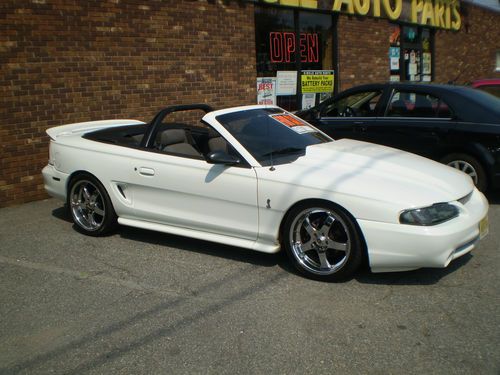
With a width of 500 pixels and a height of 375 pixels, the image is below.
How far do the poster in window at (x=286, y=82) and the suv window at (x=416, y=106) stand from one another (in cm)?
419

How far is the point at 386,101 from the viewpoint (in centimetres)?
718

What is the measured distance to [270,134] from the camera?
195 inches

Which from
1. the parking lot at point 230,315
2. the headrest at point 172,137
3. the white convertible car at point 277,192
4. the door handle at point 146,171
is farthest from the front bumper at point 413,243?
the headrest at point 172,137

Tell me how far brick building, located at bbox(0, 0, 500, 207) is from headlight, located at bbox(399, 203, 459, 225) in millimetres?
5476

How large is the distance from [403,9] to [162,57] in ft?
27.4

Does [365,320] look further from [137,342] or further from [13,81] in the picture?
[13,81]

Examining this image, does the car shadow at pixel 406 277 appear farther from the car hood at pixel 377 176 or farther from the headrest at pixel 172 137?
the headrest at pixel 172 137

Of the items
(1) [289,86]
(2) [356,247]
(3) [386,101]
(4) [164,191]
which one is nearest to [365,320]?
(2) [356,247]

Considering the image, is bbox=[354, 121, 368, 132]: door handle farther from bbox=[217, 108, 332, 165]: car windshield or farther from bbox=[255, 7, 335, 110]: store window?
bbox=[255, 7, 335, 110]: store window

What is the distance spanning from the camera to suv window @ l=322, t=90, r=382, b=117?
288 inches

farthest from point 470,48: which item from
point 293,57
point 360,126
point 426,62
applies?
point 360,126

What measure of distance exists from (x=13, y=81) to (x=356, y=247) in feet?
17.5

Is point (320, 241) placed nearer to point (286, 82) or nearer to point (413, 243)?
point (413, 243)

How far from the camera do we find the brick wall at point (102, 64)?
7.24 m
